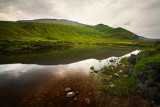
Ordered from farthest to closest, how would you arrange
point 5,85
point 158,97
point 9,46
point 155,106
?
point 9,46, point 5,85, point 158,97, point 155,106

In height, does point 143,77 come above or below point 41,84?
above

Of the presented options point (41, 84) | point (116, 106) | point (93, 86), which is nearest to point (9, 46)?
point (41, 84)

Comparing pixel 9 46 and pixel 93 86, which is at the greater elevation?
pixel 9 46

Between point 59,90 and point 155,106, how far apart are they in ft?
33.9

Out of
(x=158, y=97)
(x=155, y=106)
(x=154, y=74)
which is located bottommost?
(x=155, y=106)

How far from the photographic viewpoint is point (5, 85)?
11141 mm

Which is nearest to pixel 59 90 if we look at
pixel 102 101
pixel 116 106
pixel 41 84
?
pixel 41 84

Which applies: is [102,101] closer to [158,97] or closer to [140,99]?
[140,99]

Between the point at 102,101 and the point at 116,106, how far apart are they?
1.37 meters

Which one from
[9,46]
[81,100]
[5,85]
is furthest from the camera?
[9,46]

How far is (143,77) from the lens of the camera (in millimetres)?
8461

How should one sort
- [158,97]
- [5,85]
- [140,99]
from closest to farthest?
[158,97] < [140,99] < [5,85]

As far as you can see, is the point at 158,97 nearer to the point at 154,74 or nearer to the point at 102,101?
the point at 154,74

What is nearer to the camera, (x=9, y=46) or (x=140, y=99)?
(x=140, y=99)
